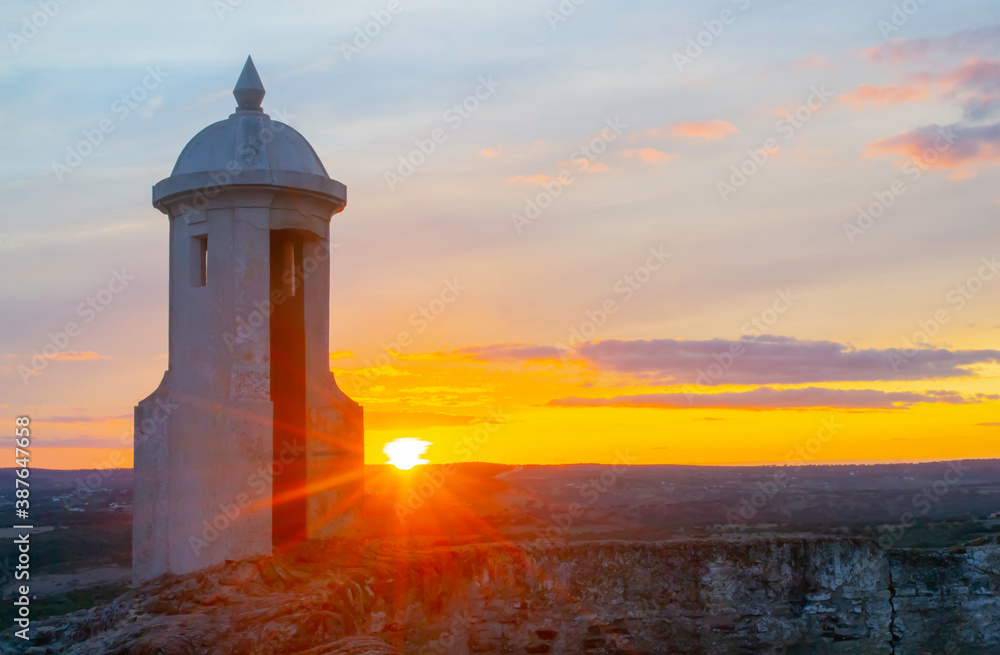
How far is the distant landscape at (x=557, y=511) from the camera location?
21.1m

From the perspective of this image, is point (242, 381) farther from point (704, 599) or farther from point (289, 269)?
point (704, 599)

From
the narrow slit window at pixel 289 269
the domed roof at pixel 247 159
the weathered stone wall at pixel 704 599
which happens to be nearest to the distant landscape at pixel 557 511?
the weathered stone wall at pixel 704 599

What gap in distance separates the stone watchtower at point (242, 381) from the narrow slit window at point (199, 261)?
0.04ft

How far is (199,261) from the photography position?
8820mm

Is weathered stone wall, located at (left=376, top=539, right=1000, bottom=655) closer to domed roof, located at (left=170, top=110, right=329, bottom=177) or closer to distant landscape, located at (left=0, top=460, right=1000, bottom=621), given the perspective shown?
distant landscape, located at (left=0, top=460, right=1000, bottom=621)

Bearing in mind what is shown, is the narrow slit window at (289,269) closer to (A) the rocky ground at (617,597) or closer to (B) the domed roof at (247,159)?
(B) the domed roof at (247,159)

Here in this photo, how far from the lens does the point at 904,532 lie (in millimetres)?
29062

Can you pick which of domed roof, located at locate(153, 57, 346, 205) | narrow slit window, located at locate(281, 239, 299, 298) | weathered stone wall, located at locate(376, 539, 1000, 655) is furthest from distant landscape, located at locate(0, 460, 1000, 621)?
domed roof, located at locate(153, 57, 346, 205)

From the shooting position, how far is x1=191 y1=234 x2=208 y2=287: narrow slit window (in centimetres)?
878

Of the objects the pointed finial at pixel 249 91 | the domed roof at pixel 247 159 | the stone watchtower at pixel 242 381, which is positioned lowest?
the stone watchtower at pixel 242 381

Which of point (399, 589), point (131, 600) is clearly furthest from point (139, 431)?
point (399, 589)

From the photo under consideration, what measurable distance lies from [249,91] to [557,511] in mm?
35926

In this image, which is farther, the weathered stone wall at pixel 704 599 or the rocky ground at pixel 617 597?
the weathered stone wall at pixel 704 599

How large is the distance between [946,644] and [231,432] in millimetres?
6516
